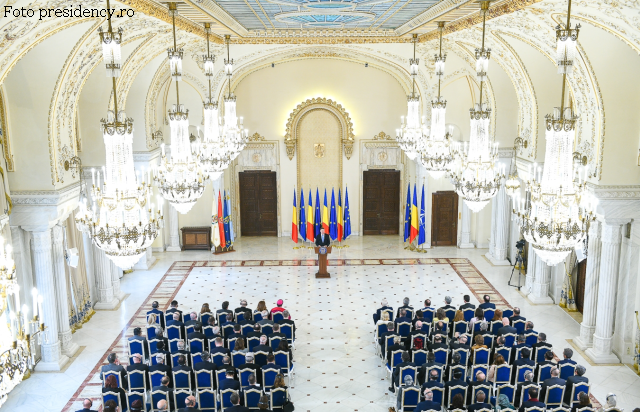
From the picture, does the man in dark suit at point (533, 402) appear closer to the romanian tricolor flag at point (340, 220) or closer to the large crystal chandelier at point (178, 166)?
the large crystal chandelier at point (178, 166)

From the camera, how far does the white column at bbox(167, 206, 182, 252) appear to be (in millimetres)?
20812

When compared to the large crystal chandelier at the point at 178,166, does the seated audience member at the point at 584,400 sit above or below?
below

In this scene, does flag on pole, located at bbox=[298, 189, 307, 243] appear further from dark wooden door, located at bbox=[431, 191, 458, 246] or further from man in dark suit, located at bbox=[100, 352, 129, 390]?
man in dark suit, located at bbox=[100, 352, 129, 390]

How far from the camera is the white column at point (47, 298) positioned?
39.5ft

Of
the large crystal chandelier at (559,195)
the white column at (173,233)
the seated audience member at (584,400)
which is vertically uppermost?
the large crystal chandelier at (559,195)

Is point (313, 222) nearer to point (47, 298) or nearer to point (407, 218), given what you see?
point (407, 218)

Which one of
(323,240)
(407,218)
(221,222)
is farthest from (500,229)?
(221,222)

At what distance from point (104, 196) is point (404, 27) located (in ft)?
30.0

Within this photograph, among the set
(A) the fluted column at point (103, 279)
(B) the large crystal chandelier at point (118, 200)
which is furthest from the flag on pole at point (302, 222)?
(B) the large crystal chandelier at point (118, 200)

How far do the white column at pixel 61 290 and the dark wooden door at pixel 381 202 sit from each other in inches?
478

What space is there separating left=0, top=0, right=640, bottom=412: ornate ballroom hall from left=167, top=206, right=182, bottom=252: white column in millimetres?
110

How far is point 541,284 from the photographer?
15.7m

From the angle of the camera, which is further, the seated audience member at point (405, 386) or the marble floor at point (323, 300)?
the marble floor at point (323, 300)

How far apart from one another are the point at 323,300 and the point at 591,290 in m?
6.51
